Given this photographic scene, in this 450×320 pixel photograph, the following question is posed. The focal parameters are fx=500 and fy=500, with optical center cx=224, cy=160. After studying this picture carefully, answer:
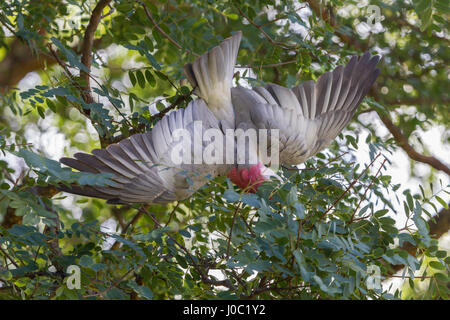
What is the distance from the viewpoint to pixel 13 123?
15.0 feet

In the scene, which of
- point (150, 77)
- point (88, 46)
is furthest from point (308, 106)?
point (88, 46)

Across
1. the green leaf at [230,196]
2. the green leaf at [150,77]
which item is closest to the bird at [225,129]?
the green leaf at [150,77]

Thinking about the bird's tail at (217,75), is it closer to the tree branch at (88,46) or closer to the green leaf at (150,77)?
the green leaf at (150,77)

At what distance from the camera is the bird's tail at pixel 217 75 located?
8.66 feet

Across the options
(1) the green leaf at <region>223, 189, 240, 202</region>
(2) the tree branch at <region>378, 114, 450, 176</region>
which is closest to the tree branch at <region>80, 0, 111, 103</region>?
(1) the green leaf at <region>223, 189, 240, 202</region>

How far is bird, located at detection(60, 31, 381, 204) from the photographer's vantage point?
2400 millimetres

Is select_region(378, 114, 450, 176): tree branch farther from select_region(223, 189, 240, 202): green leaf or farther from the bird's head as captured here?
select_region(223, 189, 240, 202): green leaf

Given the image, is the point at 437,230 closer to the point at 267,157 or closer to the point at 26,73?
the point at 267,157

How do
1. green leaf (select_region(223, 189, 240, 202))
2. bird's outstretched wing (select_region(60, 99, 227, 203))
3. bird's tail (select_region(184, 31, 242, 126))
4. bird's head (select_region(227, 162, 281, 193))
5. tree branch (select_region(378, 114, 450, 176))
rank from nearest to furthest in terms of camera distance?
green leaf (select_region(223, 189, 240, 202)) → bird's outstretched wing (select_region(60, 99, 227, 203)) → bird's head (select_region(227, 162, 281, 193)) → bird's tail (select_region(184, 31, 242, 126)) → tree branch (select_region(378, 114, 450, 176))

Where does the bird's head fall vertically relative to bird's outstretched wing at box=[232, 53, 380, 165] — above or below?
below

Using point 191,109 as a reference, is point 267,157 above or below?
below

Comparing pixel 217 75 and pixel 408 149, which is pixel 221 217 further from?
pixel 408 149

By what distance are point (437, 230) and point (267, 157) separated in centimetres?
175

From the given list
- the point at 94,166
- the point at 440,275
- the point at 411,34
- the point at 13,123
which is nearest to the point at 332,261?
the point at 440,275
